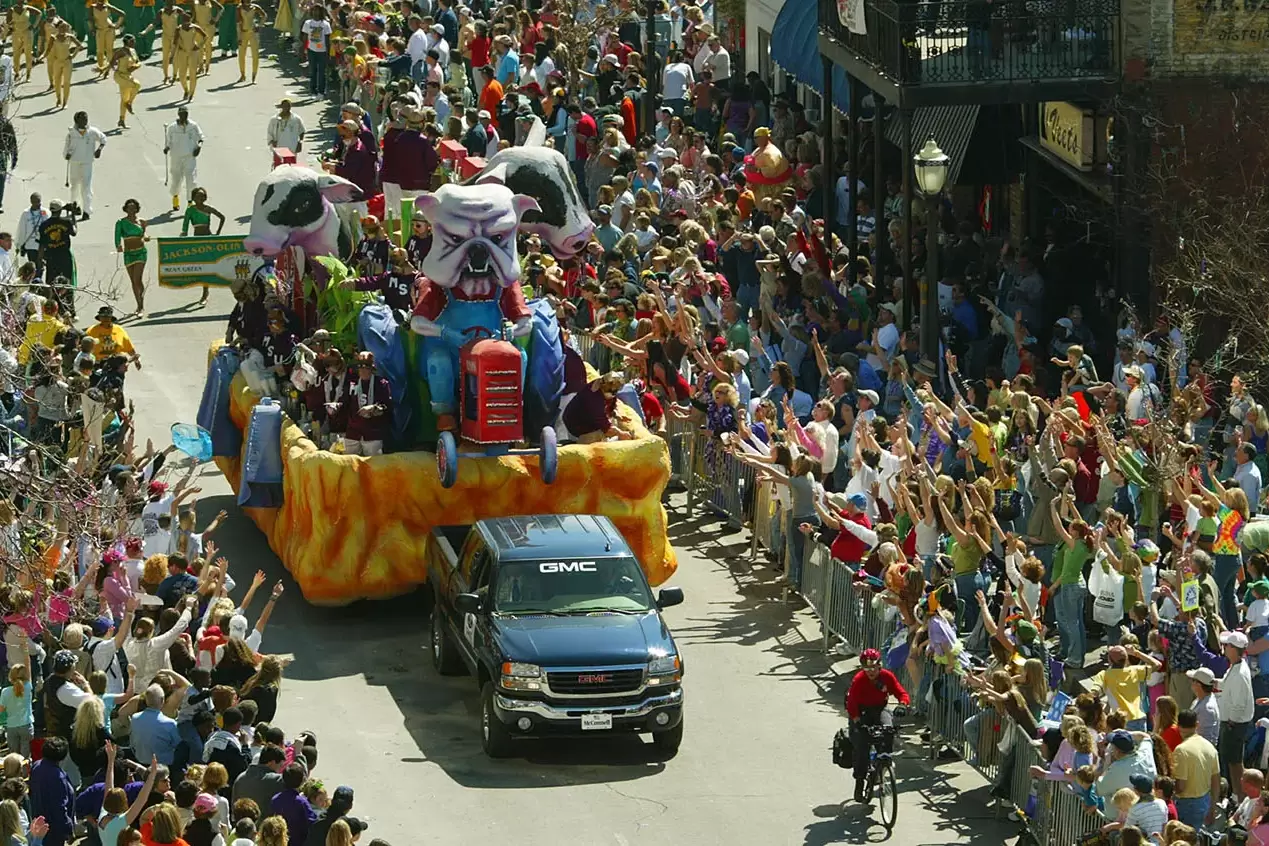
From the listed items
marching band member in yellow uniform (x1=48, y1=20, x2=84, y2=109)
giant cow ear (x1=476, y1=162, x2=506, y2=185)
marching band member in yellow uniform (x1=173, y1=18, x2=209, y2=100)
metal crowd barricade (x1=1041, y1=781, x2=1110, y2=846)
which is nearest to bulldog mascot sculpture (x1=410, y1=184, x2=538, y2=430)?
giant cow ear (x1=476, y1=162, x2=506, y2=185)

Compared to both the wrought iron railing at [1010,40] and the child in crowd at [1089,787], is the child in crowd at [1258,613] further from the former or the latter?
the wrought iron railing at [1010,40]

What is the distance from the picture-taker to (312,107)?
41094 millimetres

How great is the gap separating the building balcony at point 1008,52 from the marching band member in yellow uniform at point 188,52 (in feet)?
57.9

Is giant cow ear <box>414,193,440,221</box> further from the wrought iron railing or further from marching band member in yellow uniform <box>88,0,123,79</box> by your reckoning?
marching band member in yellow uniform <box>88,0,123,79</box>

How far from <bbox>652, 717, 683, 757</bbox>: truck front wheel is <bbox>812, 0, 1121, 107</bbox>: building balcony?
9475 millimetres

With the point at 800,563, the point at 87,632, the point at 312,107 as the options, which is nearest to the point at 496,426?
the point at 800,563

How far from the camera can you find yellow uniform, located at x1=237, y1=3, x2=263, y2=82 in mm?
42281

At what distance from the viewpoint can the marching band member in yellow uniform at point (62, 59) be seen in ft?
130

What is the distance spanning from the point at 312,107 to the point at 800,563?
2136 cm

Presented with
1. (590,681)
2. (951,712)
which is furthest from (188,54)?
(951,712)

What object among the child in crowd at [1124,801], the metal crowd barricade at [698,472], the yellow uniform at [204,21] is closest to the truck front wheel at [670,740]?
the child in crowd at [1124,801]

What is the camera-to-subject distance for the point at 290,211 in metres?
23.8

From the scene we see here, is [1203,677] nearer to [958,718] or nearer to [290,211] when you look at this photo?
[958,718]

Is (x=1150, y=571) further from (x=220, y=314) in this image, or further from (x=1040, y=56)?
(x=220, y=314)
